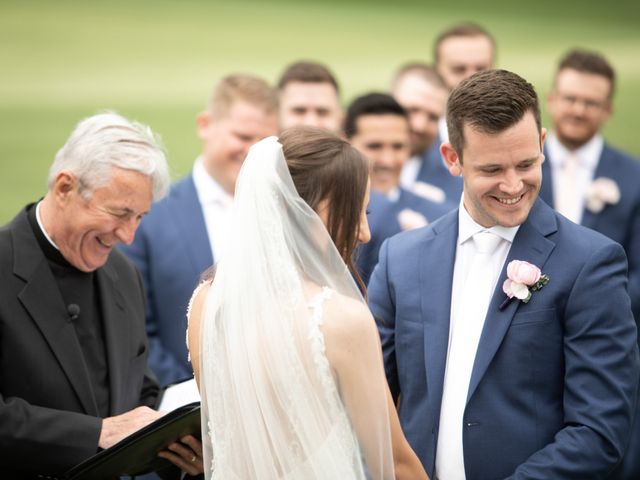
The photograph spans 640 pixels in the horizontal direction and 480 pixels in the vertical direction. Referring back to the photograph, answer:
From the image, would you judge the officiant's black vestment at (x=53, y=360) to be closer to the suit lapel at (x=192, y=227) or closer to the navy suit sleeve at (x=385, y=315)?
the navy suit sleeve at (x=385, y=315)

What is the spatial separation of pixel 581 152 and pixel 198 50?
695 cm

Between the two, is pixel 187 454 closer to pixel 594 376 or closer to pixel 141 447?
pixel 141 447

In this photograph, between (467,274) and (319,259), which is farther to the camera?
(467,274)

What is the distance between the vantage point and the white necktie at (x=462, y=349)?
10.6 ft

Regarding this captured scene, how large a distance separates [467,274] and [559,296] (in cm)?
35

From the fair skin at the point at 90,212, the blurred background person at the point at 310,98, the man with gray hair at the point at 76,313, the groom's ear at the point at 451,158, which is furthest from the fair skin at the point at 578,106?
the fair skin at the point at 90,212

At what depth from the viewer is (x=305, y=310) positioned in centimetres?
288

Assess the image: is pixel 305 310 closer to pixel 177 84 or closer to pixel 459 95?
pixel 459 95

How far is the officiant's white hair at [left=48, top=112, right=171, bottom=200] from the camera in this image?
369 cm

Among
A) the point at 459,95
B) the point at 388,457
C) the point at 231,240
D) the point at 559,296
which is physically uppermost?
the point at 459,95

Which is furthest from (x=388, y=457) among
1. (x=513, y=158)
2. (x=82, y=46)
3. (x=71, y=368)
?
(x=82, y=46)

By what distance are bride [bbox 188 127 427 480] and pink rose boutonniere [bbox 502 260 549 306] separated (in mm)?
486

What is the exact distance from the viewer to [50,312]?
3600 mm

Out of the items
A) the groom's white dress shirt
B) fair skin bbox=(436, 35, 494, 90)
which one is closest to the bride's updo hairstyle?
the groom's white dress shirt
